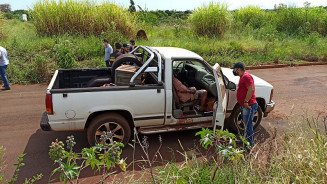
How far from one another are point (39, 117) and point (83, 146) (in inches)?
81.3

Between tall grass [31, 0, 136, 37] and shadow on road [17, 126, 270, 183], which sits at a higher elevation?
tall grass [31, 0, 136, 37]

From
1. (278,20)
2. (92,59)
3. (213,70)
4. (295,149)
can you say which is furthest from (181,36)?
(295,149)

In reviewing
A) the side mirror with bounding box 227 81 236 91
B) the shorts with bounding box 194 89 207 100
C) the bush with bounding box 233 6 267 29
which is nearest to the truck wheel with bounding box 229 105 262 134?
the side mirror with bounding box 227 81 236 91

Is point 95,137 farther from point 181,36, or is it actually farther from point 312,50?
point 312,50

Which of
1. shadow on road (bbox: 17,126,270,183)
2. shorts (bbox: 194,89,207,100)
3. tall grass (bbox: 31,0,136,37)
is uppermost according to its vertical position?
tall grass (bbox: 31,0,136,37)

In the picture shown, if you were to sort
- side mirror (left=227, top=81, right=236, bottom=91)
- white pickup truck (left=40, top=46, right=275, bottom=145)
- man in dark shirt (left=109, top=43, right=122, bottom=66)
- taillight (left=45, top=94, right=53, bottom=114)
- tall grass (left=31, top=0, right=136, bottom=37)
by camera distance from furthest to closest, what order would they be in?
1. tall grass (left=31, top=0, right=136, bottom=37)
2. man in dark shirt (left=109, top=43, right=122, bottom=66)
3. side mirror (left=227, top=81, right=236, bottom=91)
4. white pickup truck (left=40, top=46, right=275, bottom=145)
5. taillight (left=45, top=94, right=53, bottom=114)

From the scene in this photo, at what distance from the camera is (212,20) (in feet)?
50.6

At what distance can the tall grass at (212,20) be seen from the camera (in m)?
15.4

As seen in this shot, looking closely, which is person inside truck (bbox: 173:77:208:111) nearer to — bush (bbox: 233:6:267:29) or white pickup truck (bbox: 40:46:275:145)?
white pickup truck (bbox: 40:46:275:145)

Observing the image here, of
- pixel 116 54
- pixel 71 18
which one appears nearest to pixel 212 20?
pixel 71 18

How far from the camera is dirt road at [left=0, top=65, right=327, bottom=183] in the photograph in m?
4.65

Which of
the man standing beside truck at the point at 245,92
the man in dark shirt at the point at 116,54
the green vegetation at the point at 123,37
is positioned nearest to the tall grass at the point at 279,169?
the man standing beside truck at the point at 245,92

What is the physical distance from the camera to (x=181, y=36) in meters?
15.7

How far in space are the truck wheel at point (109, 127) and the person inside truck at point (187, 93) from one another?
114 cm
